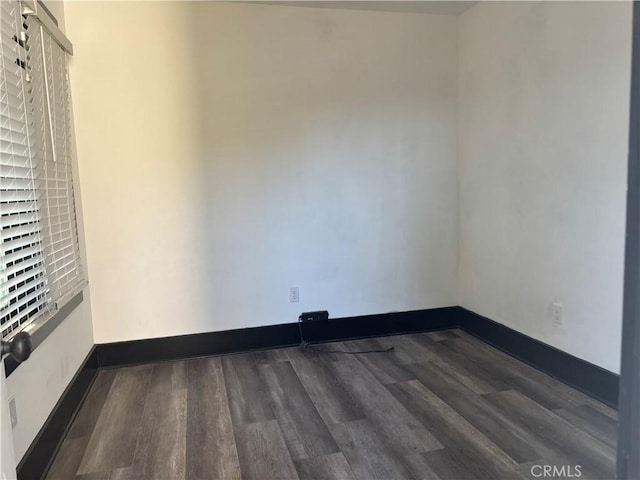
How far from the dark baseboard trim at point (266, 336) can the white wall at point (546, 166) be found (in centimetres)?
36

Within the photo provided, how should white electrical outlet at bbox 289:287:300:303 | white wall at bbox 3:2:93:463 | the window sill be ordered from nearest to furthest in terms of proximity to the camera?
1. the window sill
2. white wall at bbox 3:2:93:463
3. white electrical outlet at bbox 289:287:300:303

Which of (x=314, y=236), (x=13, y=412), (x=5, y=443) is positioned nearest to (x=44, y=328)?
(x=13, y=412)

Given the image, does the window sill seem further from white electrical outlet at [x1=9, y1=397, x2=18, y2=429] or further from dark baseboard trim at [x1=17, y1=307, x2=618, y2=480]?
dark baseboard trim at [x1=17, y1=307, x2=618, y2=480]

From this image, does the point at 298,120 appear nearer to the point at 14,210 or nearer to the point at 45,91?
the point at 45,91

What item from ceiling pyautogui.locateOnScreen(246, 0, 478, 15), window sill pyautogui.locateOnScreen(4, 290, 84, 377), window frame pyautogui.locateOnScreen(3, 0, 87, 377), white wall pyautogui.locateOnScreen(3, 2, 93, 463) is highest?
ceiling pyautogui.locateOnScreen(246, 0, 478, 15)

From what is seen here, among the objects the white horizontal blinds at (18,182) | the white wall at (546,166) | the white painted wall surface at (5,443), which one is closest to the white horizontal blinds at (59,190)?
the white horizontal blinds at (18,182)

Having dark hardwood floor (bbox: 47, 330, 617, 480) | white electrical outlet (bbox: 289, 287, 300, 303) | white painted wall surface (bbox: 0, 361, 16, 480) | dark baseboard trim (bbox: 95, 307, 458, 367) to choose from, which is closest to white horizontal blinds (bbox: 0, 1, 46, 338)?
white painted wall surface (bbox: 0, 361, 16, 480)

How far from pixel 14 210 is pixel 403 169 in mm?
2534

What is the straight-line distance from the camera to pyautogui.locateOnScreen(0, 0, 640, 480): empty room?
6.58 ft

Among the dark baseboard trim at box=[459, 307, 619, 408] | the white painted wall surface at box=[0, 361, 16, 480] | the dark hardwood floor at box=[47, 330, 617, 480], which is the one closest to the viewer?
the white painted wall surface at box=[0, 361, 16, 480]

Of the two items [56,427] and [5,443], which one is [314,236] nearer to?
[56,427]

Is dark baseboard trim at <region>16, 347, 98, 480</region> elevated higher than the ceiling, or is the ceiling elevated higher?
the ceiling

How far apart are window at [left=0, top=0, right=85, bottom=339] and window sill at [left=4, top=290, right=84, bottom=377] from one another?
34 millimetres

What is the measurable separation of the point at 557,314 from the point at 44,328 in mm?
2728
